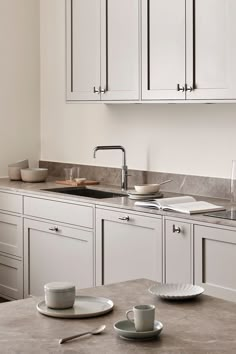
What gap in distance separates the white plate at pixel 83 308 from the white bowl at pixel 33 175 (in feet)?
10.4

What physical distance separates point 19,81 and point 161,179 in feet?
5.35

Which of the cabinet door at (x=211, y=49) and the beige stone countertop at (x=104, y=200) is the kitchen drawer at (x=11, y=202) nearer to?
the beige stone countertop at (x=104, y=200)

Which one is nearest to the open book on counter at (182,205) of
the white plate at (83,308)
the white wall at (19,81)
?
the white plate at (83,308)

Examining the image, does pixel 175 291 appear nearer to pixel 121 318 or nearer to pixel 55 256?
pixel 121 318

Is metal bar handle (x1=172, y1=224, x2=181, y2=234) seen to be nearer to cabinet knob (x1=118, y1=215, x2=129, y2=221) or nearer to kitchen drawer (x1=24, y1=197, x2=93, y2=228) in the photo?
cabinet knob (x1=118, y1=215, x2=129, y2=221)

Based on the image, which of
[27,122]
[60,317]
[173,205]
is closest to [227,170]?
[173,205]

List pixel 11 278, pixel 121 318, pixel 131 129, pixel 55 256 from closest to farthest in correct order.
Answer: pixel 121 318
pixel 55 256
pixel 131 129
pixel 11 278

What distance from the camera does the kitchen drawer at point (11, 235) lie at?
511 cm

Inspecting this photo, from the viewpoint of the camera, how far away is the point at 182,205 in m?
3.94

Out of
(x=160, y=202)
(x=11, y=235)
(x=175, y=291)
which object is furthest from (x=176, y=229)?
(x=11, y=235)

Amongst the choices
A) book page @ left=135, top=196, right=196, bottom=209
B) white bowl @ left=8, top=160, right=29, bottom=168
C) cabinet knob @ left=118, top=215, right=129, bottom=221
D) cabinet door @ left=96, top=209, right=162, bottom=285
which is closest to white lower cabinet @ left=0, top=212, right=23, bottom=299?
white bowl @ left=8, top=160, right=29, bottom=168

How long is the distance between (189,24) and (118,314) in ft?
7.46

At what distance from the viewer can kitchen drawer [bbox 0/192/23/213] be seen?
16.6 ft

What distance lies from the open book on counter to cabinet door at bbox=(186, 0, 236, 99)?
1.88 ft
